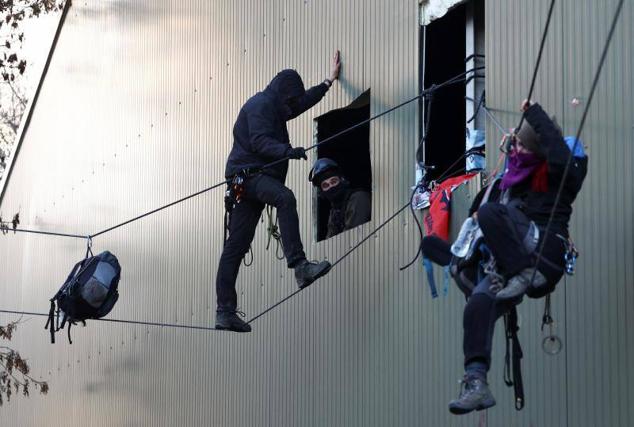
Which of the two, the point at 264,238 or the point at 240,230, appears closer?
the point at 240,230

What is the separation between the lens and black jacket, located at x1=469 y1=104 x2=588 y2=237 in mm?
6965

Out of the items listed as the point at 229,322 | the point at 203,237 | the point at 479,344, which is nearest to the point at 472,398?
the point at 479,344

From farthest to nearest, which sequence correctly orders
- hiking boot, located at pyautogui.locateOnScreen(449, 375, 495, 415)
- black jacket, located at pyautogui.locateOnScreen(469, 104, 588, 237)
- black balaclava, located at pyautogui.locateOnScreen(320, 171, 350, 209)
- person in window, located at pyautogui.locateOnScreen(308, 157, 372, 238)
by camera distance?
black balaclava, located at pyautogui.locateOnScreen(320, 171, 350, 209) < person in window, located at pyautogui.locateOnScreen(308, 157, 372, 238) < black jacket, located at pyautogui.locateOnScreen(469, 104, 588, 237) < hiking boot, located at pyautogui.locateOnScreen(449, 375, 495, 415)

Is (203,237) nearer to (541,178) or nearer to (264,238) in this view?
(264,238)

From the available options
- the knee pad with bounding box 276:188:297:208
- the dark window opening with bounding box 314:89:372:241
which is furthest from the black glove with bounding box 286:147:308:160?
the dark window opening with bounding box 314:89:372:241

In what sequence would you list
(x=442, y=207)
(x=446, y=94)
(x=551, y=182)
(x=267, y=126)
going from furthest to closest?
(x=446, y=94), (x=267, y=126), (x=442, y=207), (x=551, y=182)

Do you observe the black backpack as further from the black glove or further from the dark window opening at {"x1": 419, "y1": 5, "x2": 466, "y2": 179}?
the dark window opening at {"x1": 419, "y1": 5, "x2": 466, "y2": 179}

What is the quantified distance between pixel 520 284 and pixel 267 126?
3.76 m

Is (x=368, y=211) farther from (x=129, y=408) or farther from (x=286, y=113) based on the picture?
(x=129, y=408)

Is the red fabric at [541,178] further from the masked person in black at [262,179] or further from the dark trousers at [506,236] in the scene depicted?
the masked person in black at [262,179]

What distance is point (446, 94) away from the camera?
1112cm

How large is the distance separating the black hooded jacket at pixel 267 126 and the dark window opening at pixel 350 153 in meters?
1.04

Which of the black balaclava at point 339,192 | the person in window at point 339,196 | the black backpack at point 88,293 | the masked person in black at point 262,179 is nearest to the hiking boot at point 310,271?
the masked person in black at point 262,179

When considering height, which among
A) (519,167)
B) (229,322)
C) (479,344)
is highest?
(519,167)
